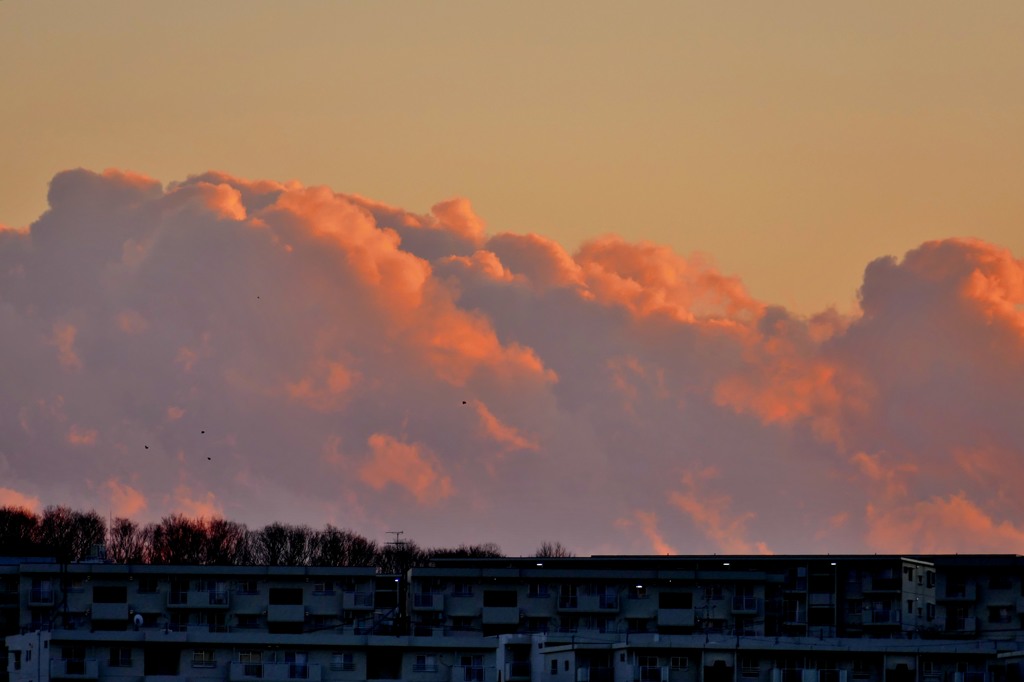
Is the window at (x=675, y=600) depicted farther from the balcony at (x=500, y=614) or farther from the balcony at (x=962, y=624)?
the balcony at (x=962, y=624)

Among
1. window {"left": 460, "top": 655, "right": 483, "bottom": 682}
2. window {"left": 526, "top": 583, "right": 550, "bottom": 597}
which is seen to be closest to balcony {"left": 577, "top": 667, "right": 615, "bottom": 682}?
window {"left": 460, "top": 655, "right": 483, "bottom": 682}

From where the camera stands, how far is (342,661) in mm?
130875

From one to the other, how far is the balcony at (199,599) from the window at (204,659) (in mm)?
9816

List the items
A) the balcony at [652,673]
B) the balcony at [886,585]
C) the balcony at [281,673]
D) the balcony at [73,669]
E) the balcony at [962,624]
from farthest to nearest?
the balcony at [962,624]
the balcony at [886,585]
the balcony at [73,669]
the balcony at [281,673]
the balcony at [652,673]

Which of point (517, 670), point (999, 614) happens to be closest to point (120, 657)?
point (517, 670)

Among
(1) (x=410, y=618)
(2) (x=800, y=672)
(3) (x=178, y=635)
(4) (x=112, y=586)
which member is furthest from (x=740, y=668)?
(4) (x=112, y=586)

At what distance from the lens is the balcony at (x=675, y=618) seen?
14025 cm

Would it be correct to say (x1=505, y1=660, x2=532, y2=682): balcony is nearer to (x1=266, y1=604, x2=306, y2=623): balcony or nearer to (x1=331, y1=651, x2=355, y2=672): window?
(x1=331, y1=651, x2=355, y2=672): window

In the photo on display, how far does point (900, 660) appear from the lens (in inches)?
4892

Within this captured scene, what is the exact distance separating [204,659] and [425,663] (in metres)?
13.9

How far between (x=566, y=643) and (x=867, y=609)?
3374 centimetres

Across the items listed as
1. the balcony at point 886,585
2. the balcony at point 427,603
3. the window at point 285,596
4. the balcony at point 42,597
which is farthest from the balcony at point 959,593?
the balcony at point 42,597

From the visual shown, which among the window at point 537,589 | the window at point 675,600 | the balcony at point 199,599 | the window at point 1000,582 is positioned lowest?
the balcony at point 199,599

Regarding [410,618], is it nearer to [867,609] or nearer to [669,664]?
[669,664]
